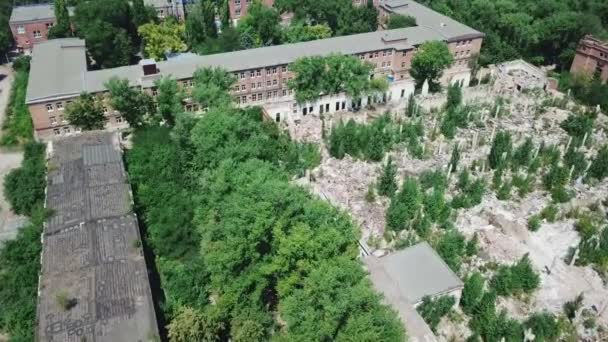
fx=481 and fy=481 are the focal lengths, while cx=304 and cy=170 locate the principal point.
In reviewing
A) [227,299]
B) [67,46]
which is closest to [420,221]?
[227,299]

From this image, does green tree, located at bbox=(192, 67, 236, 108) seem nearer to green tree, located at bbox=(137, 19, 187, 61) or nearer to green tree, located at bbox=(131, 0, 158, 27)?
green tree, located at bbox=(137, 19, 187, 61)

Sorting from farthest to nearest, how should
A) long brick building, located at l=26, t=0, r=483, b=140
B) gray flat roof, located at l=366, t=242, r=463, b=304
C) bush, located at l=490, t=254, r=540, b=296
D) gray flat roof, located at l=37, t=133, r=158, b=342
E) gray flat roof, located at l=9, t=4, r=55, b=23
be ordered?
gray flat roof, located at l=9, t=4, r=55, b=23, long brick building, located at l=26, t=0, r=483, b=140, bush, located at l=490, t=254, r=540, b=296, gray flat roof, located at l=366, t=242, r=463, b=304, gray flat roof, located at l=37, t=133, r=158, b=342

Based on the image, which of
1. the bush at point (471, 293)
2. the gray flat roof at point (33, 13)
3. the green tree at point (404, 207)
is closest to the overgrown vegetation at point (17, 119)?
the gray flat roof at point (33, 13)

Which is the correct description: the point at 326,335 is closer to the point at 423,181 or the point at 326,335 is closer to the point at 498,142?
the point at 423,181

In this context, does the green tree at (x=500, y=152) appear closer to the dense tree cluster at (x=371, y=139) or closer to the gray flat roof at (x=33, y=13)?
the dense tree cluster at (x=371, y=139)

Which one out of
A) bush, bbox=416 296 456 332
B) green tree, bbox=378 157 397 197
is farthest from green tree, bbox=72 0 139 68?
bush, bbox=416 296 456 332

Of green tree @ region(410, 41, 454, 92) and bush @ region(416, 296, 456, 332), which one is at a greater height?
green tree @ region(410, 41, 454, 92)
